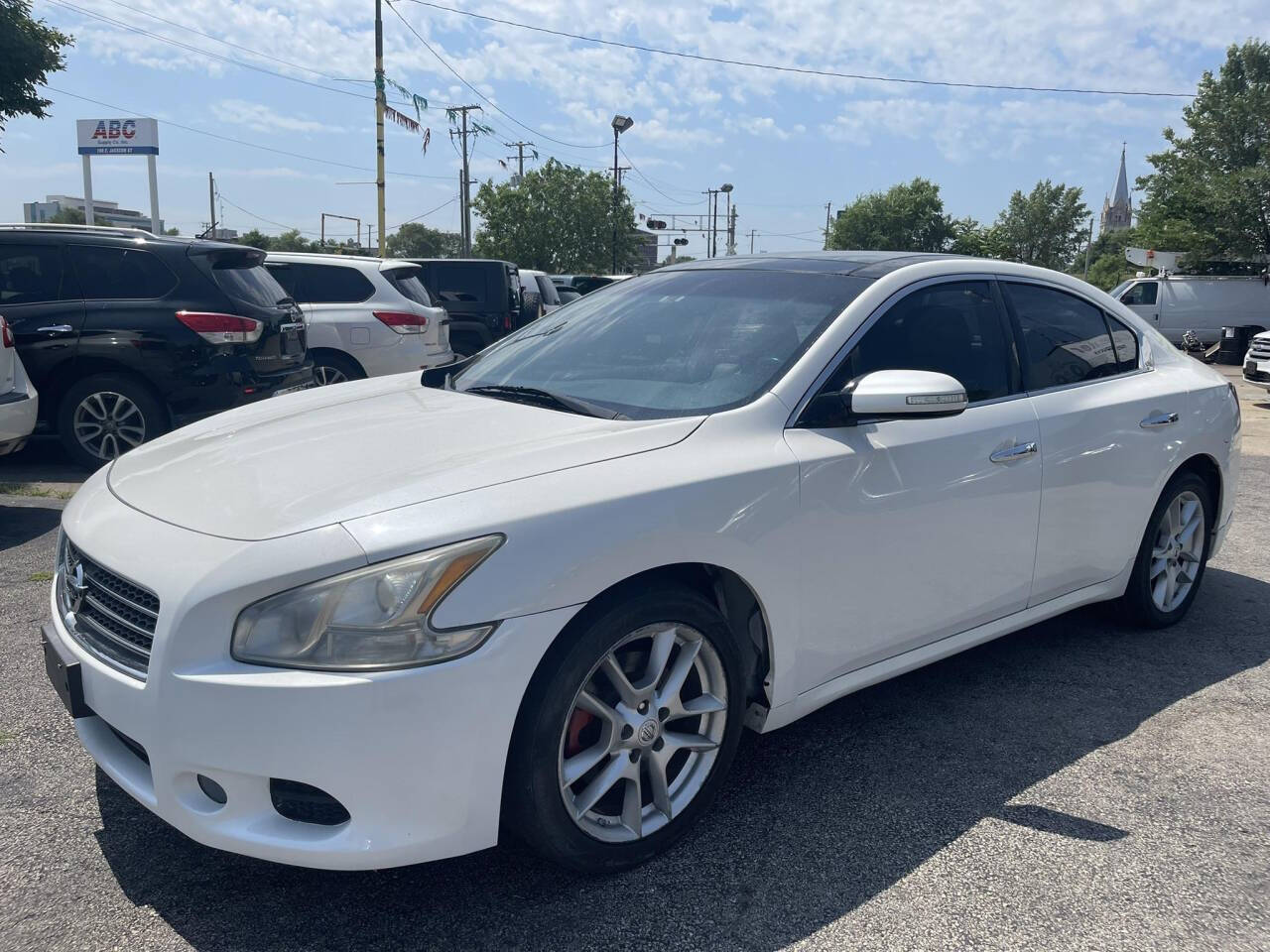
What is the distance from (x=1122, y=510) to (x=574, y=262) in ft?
194

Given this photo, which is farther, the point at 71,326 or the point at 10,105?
the point at 10,105

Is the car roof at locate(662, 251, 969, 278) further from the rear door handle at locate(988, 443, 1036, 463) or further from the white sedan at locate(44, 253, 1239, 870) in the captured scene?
the rear door handle at locate(988, 443, 1036, 463)

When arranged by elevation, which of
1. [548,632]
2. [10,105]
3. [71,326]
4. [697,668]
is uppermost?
[10,105]

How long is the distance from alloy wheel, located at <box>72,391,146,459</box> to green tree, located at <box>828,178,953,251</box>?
7226 cm

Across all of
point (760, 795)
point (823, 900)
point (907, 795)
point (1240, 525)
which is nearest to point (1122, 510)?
point (907, 795)

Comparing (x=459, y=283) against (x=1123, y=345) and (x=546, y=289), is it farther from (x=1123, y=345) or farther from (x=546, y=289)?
(x=1123, y=345)

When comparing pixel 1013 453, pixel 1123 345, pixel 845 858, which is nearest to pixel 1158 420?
pixel 1123 345

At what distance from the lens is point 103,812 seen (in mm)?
2875

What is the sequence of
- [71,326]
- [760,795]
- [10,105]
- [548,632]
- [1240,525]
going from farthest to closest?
[10,105] → [71,326] → [1240,525] → [760,795] → [548,632]

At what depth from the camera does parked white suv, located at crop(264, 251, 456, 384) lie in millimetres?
9789

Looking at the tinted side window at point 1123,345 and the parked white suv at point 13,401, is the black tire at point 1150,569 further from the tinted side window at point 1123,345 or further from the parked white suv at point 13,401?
the parked white suv at point 13,401

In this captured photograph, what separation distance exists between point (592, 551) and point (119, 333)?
246 inches

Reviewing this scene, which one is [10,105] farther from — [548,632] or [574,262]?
[574,262]

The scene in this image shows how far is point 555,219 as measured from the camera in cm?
6062
